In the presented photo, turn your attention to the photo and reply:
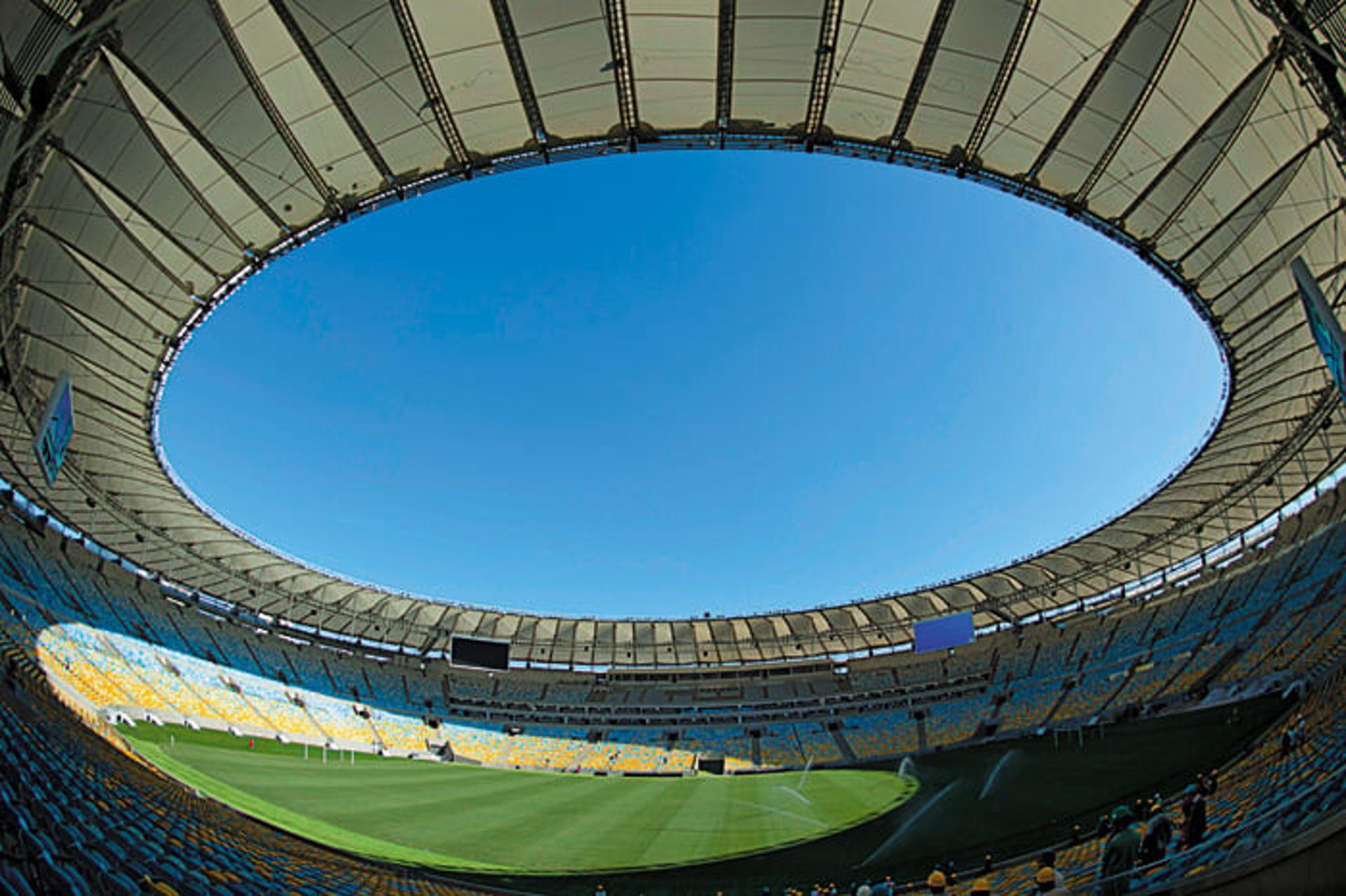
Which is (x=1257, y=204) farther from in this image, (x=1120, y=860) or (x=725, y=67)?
(x=1120, y=860)

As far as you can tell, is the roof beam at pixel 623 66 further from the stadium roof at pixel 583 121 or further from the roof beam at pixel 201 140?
the roof beam at pixel 201 140

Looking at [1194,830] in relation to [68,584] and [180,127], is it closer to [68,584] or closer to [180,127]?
[180,127]

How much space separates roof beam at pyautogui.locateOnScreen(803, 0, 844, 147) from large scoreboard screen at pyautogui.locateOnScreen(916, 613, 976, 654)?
36376 millimetres

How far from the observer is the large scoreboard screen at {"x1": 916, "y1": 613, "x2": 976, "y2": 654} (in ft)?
159

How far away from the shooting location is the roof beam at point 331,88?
17.0 m

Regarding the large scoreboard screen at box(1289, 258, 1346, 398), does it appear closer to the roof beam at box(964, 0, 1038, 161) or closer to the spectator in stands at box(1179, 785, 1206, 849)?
the spectator in stands at box(1179, 785, 1206, 849)

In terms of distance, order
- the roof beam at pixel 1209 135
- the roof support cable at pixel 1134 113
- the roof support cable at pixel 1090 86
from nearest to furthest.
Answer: the roof support cable at pixel 1090 86
the roof support cable at pixel 1134 113
the roof beam at pixel 1209 135

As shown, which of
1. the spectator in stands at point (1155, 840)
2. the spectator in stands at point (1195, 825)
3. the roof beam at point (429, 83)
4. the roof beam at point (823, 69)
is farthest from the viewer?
the roof beam at point (823, 69)

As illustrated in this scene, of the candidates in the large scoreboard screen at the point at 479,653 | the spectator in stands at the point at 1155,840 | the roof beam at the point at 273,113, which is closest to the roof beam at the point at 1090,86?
the spectator in stands at the point at 1155,840

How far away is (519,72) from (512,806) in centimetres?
2814

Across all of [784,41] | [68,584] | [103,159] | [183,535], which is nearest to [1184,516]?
[784,41]

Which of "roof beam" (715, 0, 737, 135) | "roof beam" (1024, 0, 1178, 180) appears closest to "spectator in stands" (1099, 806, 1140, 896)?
"roof beam" (1024, 0, 1178, 180)

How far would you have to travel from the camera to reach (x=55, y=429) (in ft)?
61.8

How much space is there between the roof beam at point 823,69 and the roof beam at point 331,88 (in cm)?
1220
